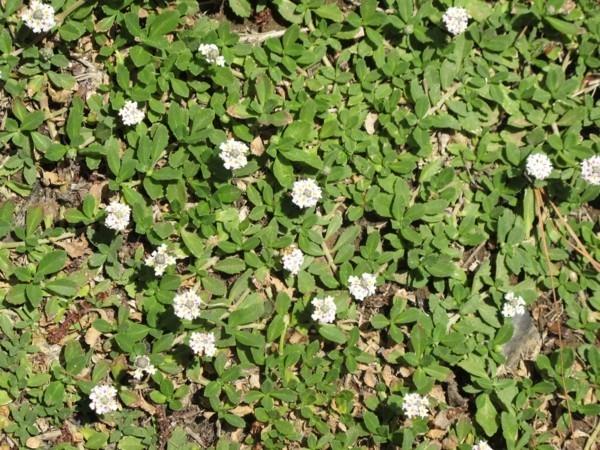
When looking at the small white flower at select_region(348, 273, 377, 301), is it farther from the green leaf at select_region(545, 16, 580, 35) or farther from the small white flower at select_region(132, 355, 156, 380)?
the green leaf at select_region(545, 16, 580, 35)

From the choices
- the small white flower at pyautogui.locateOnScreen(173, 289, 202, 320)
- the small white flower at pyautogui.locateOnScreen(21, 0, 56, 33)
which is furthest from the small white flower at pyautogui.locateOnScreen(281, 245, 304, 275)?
the small white flower at pyautogui.locateOnScreen(21, 0, 56, 33)

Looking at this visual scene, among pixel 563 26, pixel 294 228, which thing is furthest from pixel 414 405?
pixel 563 26

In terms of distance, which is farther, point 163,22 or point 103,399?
point 163,22

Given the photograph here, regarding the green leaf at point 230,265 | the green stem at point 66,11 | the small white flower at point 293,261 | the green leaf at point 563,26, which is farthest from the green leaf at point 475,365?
the green stem at point 66,11

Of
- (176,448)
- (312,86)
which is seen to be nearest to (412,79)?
(312,86)

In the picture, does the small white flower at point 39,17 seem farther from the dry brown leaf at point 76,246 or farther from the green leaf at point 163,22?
the dry brown leaf at point 76,246

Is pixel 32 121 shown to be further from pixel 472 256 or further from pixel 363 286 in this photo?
pixel 472 256
